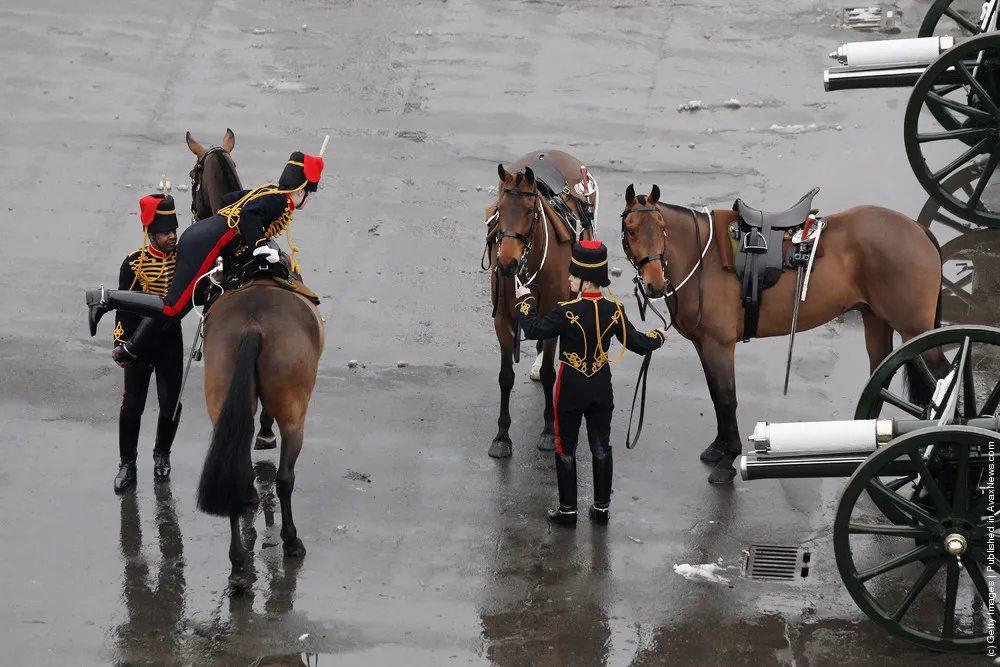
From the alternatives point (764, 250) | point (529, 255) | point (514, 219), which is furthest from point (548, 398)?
point (764, 250)

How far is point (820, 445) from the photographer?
7055mm

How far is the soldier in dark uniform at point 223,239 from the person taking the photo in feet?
27.9

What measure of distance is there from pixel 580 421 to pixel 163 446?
2941 millimetres

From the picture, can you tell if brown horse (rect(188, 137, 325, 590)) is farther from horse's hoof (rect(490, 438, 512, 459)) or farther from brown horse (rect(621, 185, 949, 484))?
brown horse (rect(621, 185, 949, 484))

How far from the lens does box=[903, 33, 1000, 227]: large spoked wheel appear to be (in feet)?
34.0

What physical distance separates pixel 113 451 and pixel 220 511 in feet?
7.46

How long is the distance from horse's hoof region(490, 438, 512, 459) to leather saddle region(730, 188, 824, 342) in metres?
1.98

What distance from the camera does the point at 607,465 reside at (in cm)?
850

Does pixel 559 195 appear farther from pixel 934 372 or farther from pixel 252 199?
pixel 934 372

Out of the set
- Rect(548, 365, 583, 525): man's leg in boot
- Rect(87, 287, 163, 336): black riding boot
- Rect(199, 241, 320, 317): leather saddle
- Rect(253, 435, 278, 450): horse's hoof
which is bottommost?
Rect(253, 435, 278, 450): horse's hoof

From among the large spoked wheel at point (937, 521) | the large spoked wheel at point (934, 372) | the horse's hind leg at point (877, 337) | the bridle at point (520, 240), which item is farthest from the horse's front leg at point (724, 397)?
the large spoked wheel at point (937, 521)

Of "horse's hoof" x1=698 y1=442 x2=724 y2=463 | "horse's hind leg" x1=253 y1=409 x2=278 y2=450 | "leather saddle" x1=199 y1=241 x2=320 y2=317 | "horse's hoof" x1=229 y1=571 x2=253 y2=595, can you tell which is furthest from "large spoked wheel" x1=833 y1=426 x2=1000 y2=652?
"horse's hind leg" x1=253 y1=409 x2=278 y2=450

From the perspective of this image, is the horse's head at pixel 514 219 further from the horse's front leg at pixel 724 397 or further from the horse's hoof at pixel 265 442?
the horse's hoof at pixel 265 442

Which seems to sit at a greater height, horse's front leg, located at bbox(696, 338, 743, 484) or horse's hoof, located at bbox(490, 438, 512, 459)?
horse's front leg, located at bbox(696, 338, 743, 484)
